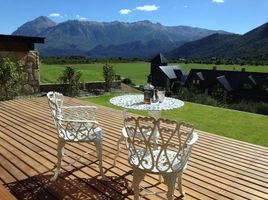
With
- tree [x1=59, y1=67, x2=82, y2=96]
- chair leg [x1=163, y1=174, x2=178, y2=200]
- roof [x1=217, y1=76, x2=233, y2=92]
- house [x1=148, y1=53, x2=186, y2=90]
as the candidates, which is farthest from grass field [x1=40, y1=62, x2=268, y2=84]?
chair leg [x1=163, y1=174, x2=178, y2=200]

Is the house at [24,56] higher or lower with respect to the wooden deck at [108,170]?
higher

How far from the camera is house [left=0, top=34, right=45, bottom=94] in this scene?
317 inches

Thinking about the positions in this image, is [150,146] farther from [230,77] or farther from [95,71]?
[230,77]

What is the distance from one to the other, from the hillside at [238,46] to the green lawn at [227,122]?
171 feet

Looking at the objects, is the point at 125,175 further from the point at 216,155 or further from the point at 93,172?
the point at 216,155

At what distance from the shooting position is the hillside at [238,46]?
6456cm

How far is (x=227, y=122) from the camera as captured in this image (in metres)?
6.44

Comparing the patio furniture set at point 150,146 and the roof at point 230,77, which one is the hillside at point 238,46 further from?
the patio furniture set at point 150,146

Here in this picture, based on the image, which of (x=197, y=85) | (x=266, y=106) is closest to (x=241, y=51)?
(x=197, y=85)

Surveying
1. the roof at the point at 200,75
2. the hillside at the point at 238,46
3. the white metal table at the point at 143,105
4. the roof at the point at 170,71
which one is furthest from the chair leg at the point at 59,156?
the hillside at the point at 238,46

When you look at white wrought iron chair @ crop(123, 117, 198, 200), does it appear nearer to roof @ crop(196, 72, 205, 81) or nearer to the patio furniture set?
the patio furniture set

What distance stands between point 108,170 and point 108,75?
738cm

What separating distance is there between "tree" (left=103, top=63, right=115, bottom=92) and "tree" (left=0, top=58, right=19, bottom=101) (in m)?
3.28

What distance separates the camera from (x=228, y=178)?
3.28 meters
